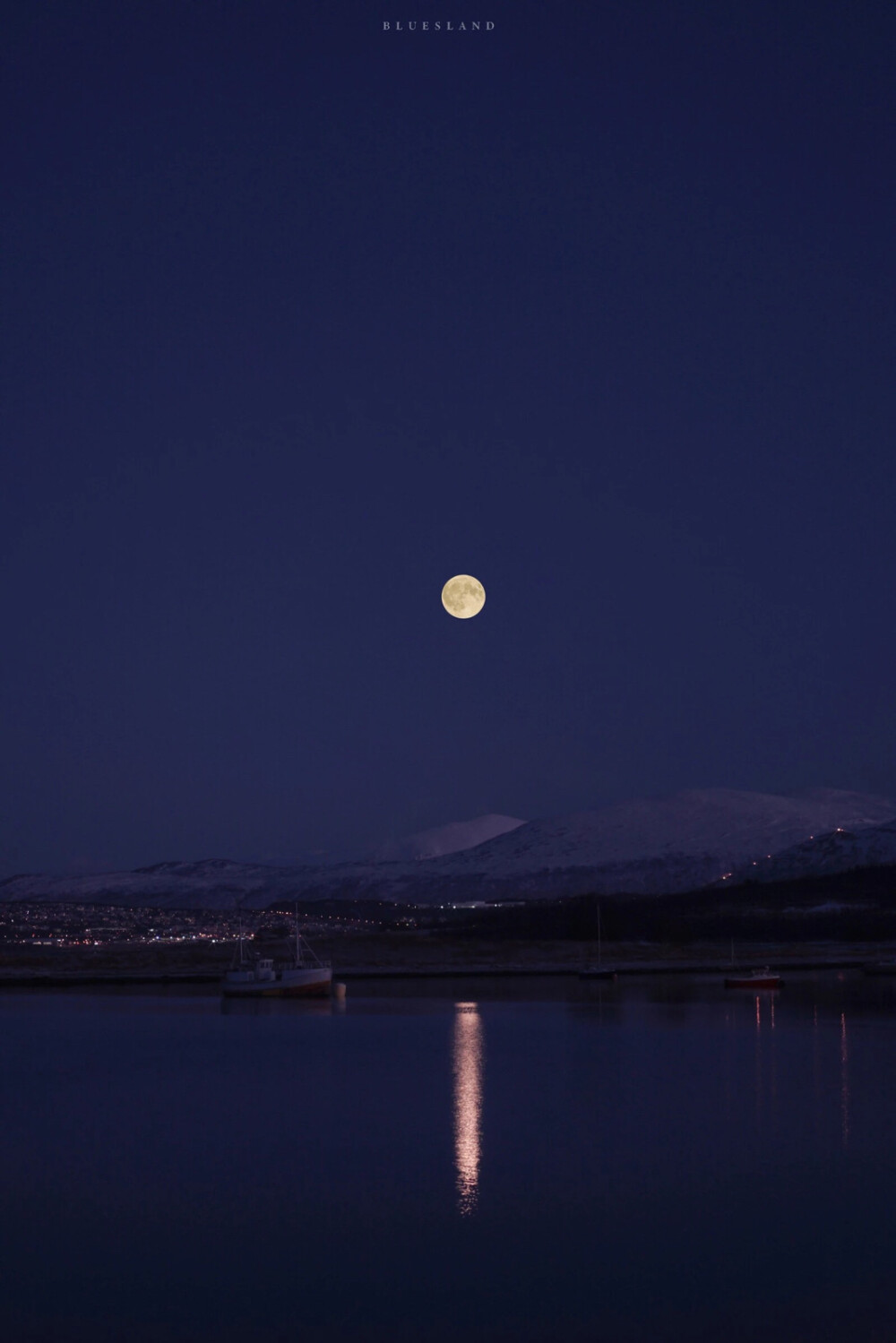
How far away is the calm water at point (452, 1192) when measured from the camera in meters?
17.5

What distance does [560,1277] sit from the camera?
18.7 meters

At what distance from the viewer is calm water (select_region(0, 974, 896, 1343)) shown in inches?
688

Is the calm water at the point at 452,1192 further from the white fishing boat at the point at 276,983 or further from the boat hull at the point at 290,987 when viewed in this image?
the white fishing boat at the point at 276,983

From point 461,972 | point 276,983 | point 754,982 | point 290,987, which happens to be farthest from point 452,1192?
point 461,972

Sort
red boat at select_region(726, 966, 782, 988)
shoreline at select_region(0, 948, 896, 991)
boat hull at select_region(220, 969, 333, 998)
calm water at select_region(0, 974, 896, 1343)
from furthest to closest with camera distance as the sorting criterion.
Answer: shoreline at select_region(0, 948, 896, 991)
red boat at select_region(726, 966, 782, 988)
boat hull at select_region(220, 969, 333, 998)
calm water at select_region(0, 974, 896, 1343)

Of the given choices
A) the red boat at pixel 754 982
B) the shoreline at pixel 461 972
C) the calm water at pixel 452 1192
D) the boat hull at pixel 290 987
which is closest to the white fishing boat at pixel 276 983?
the boat hull at pixel 290 987

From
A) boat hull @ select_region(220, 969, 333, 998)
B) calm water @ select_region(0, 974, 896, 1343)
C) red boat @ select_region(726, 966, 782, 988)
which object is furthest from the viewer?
red boat @ select_region(726, 966, 782, 988)

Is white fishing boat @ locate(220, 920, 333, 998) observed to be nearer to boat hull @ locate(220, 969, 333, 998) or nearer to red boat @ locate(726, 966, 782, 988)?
boat hull @ locate(220, 969, 333, 998)

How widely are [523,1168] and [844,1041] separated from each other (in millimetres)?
26476

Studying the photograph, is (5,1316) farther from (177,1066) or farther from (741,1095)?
(177,1066)

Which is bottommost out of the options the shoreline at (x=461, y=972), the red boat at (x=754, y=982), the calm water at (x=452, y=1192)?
the shoreline at (x=461, y=972)

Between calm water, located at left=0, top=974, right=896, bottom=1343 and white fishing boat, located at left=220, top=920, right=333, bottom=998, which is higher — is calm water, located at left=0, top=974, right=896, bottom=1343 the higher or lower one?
the higher one

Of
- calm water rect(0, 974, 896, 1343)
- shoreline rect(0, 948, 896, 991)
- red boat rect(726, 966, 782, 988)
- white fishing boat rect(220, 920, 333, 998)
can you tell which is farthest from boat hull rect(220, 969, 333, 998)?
calm water rect(0, 974, 896, 1343)

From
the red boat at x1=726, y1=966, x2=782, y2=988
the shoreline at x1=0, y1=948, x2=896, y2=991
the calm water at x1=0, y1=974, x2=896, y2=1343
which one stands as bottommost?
the shoreline at x1=0, y1=948, x2=896, y2=991
